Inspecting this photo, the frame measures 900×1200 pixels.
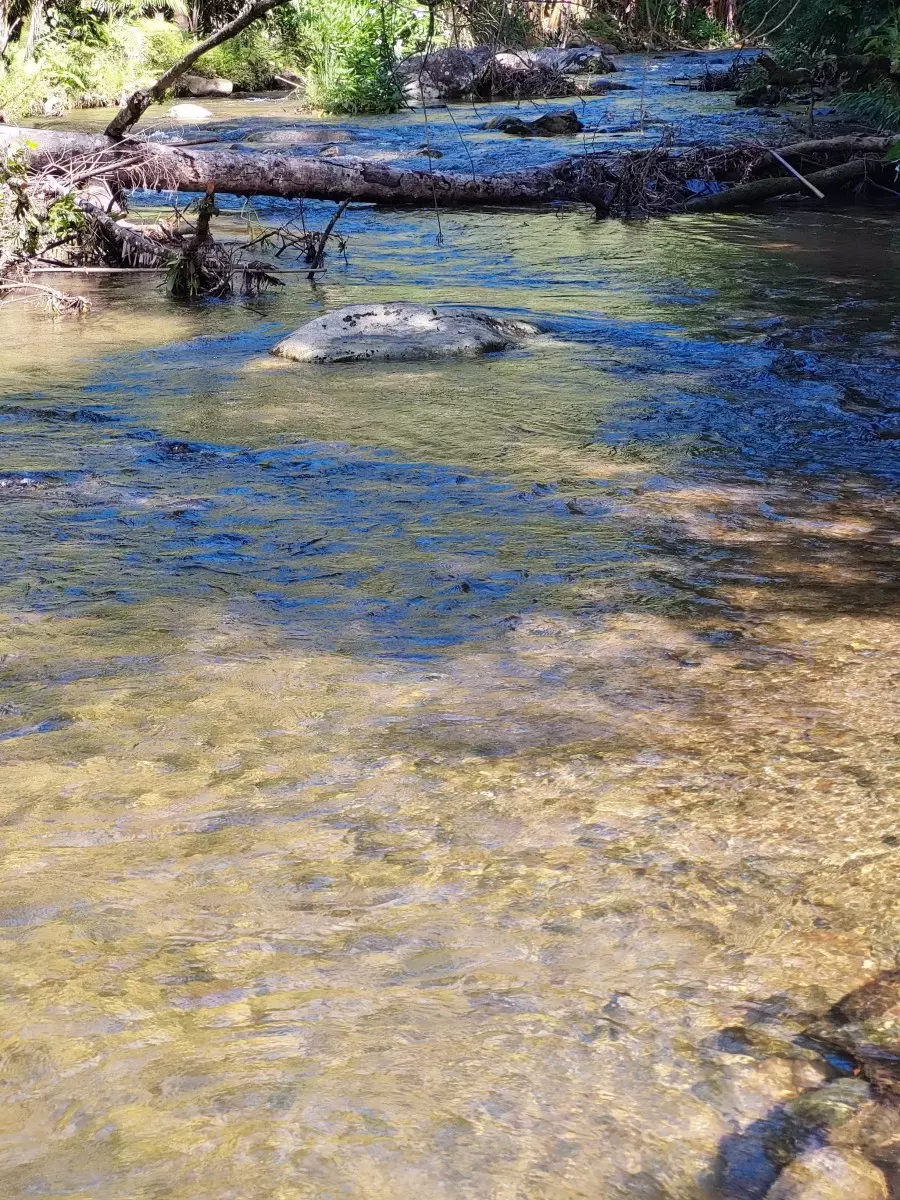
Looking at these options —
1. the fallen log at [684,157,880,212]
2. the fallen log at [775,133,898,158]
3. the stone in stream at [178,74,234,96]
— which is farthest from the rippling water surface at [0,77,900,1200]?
the stone in stream at [178,74,234,96]

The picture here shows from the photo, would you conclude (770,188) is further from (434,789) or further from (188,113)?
(188,113)

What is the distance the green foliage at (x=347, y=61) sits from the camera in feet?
66.3

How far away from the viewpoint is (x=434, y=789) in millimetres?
2592

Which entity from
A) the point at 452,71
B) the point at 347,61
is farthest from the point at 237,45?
the point at 347,61

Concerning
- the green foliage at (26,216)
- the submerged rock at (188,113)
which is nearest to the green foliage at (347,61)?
the submerged rock at (188,113)

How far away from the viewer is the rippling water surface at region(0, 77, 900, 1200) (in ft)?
5.69

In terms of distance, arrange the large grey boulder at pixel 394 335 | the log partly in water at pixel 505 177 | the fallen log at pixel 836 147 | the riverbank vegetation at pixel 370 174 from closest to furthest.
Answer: the large grey boulder at pixel 394 335
the riverbank vegetation at pixel 370 174
the log partly in water at pixel 505 177
the fallen log at pixel 836 147

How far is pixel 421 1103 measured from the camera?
1.74 metres

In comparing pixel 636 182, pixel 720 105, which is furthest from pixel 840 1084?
pixel 720 105

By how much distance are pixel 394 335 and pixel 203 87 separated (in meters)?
21.1

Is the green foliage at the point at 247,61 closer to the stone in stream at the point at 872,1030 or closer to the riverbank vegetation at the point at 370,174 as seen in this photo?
the riverbank vegetation at the point at 370,174

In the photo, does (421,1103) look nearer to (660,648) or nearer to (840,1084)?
(840,1084)

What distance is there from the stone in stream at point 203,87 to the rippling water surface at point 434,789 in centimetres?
2202

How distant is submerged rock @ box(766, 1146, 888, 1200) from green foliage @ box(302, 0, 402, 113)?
803 inches
